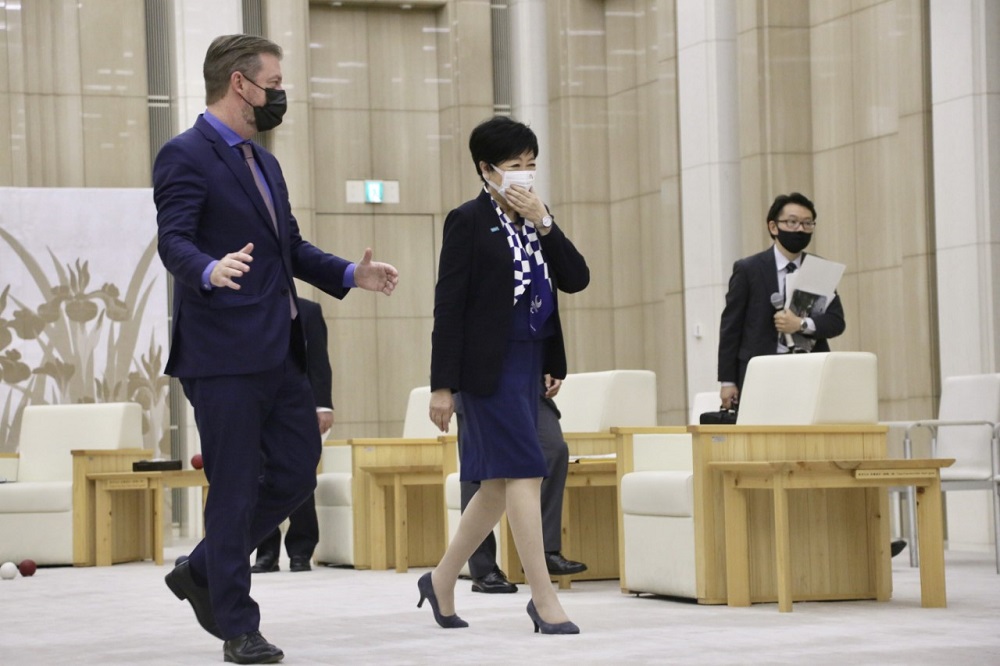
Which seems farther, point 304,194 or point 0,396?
point 304,194

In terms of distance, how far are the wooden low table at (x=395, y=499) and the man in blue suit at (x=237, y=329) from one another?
13.6ft

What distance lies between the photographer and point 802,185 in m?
11.2

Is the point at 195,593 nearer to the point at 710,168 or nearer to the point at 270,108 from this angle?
the point at 270,108

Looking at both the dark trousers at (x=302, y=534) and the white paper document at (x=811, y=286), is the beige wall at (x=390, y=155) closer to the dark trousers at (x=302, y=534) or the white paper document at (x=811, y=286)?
the dark trousers at (x=302, y=534)

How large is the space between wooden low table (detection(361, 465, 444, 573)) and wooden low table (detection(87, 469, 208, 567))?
1306mm

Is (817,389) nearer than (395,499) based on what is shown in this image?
Yes

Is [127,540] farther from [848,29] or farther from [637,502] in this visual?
[848,29]

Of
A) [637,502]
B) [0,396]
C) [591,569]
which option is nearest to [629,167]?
[0,396]

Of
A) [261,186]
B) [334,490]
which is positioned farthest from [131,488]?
[261,186]

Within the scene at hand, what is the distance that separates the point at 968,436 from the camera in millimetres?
8008

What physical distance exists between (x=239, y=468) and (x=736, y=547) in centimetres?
226

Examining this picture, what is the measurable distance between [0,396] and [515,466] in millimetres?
8140

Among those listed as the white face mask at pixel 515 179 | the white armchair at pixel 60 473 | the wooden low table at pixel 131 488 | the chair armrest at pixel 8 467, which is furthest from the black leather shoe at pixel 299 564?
the white face mask at pixel 515 179

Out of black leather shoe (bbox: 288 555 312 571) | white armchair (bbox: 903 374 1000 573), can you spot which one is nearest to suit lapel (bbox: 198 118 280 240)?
white armchair (bbox: 903 374 1000 573)
